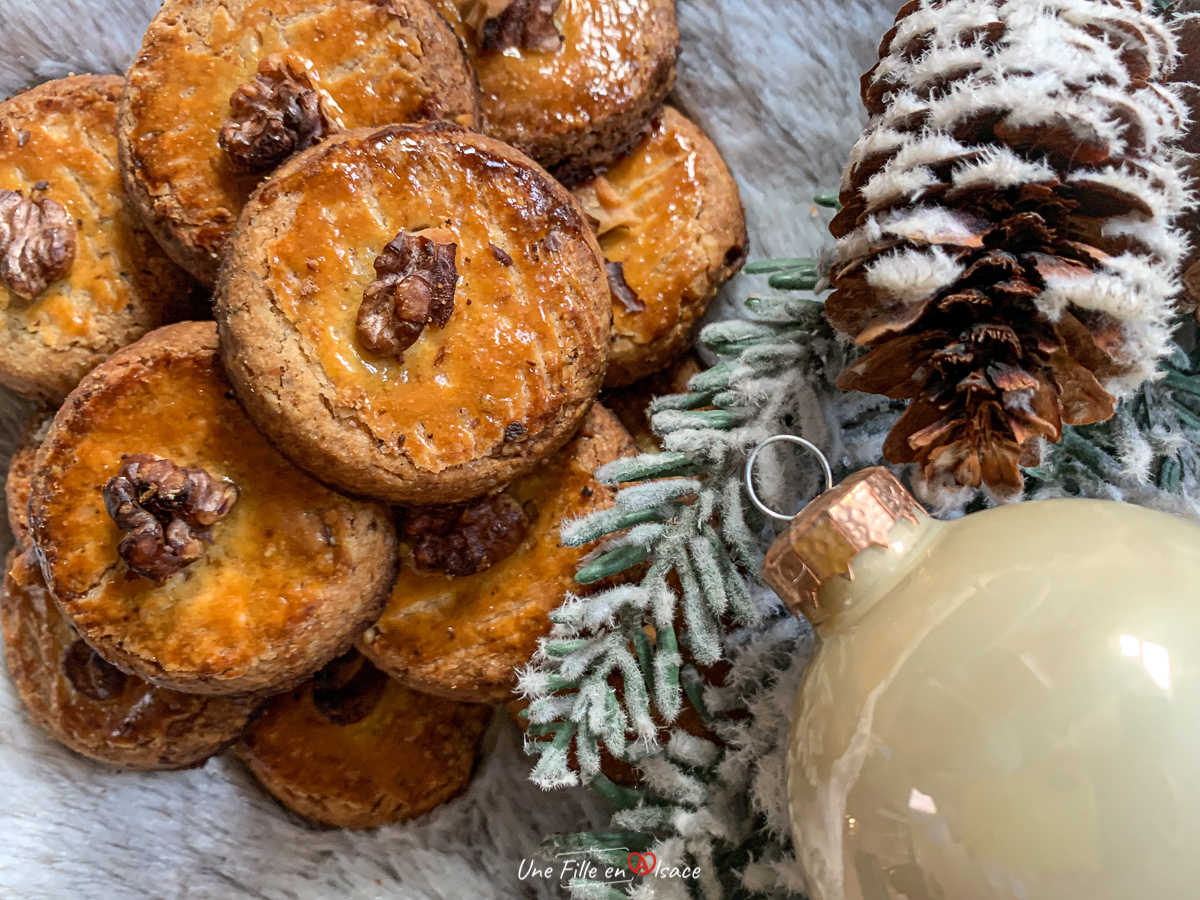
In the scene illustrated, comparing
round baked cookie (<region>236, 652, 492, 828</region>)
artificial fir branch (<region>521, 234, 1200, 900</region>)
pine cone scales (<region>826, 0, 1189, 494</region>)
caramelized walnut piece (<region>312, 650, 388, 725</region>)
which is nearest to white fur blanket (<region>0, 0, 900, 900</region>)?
round baked cookie (<region>236, 652, 492, 828</region>)

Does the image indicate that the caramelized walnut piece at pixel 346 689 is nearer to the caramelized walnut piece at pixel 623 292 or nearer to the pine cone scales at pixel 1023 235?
the caramelized walnut piece at pixel 623 292

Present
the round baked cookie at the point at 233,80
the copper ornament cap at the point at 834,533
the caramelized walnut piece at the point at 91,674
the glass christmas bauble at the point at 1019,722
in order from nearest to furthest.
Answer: the glass christmas bauble at the point at 1019,722 → the copper ornament cap at the point at 834,533 → the round baked cookie at the point at 233,80 → the caramelized walnut piece at the point at 91,674

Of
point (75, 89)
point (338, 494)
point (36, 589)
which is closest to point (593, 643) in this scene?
point (338, 494)

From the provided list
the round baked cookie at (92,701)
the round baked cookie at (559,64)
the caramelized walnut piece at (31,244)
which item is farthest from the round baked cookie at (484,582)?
the caramelized walnut piece at (31,244)

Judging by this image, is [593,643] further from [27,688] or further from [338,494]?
[27,688]

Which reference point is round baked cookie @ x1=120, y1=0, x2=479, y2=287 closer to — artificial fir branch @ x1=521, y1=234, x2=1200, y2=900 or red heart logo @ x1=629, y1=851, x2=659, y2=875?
artificial fir branch @ x1=521, y1=234, x2=1200, y2=900

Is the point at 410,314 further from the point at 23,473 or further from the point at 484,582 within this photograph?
the point at 23,473

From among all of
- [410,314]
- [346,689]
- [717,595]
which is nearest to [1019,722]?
[717,595]
